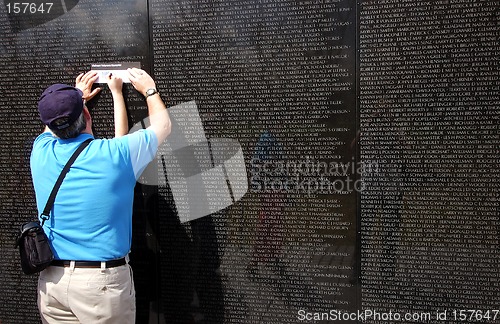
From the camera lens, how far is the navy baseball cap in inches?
130

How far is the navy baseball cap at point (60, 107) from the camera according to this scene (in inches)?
130

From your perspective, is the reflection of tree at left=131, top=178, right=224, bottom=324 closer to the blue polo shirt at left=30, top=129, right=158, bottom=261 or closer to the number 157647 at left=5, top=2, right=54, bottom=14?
the blue polo shirt at left=30, top=129, right=158, bottom=261

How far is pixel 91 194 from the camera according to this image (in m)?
3.29

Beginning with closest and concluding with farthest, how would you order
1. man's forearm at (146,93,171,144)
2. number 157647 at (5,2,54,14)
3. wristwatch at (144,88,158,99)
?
man's forearm at (146,93,171,144) < wristwatch at (144,88,158,99) < number 157647 at (5,2,54,14)

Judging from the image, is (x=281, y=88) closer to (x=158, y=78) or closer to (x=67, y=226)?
(x=158, y=78)

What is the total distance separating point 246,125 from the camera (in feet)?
13.6

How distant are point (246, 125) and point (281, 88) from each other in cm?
42

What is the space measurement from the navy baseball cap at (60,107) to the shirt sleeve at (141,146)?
0.38 metres

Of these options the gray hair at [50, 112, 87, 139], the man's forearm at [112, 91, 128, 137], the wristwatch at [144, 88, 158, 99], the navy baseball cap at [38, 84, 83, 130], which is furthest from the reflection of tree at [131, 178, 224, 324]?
the navy baseball cap at [38, 84, 83, 130]

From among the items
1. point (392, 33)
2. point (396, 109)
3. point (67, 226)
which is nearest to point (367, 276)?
point (396, 109)

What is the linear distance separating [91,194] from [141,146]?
479mm

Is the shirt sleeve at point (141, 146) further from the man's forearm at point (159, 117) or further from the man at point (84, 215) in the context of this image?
the man's forearm at point (159, 117)

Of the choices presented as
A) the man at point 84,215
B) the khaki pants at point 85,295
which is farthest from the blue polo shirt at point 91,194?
the khaki pants at point 85,295

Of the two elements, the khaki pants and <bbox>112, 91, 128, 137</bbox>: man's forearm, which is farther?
<bbox>112, 91, 128, 137</bbox>: man's forearm
